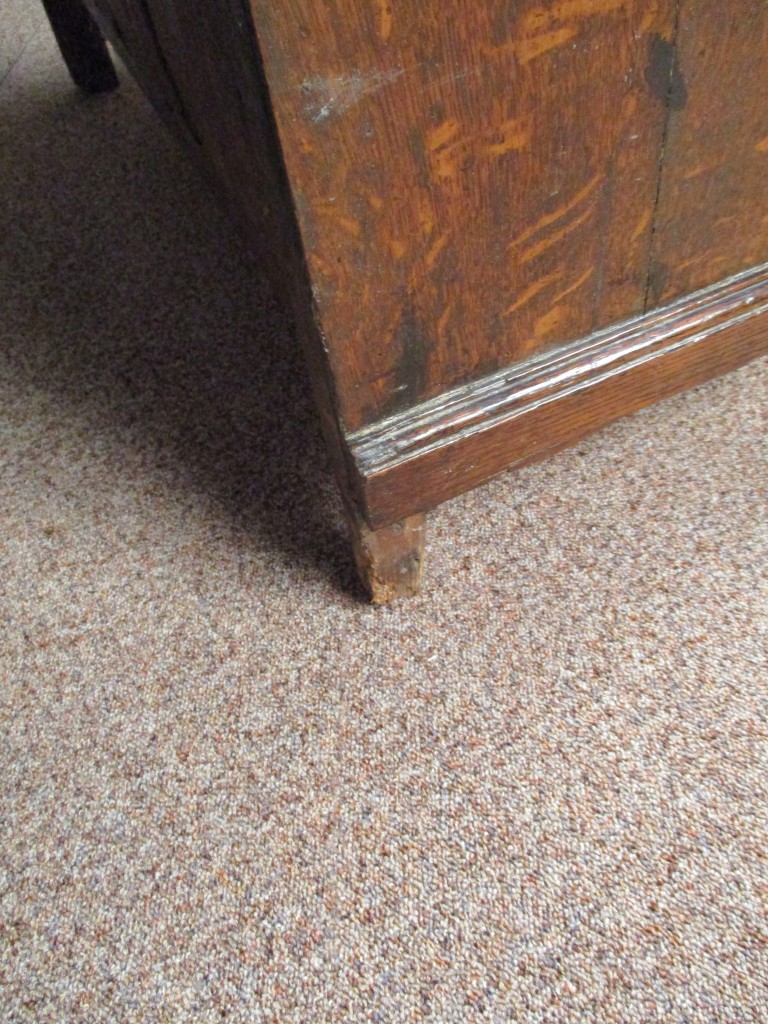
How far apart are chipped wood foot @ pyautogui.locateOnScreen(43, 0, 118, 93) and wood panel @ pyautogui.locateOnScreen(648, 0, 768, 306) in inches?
49.1

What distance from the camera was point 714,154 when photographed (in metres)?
0.63

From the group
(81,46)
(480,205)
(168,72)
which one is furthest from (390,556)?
(81,46)

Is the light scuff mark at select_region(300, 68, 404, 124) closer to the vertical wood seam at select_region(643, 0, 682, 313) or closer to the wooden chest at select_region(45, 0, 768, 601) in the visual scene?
the wooden chest at select_region(45, 0, 768, 601)

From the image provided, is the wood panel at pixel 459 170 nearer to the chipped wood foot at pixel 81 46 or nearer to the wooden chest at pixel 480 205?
the wooden chest at pixel 480 205

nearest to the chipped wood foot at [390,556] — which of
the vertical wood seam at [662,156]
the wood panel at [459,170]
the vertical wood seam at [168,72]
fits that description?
the wood panel at [459,170]

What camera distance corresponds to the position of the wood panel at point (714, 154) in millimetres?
555

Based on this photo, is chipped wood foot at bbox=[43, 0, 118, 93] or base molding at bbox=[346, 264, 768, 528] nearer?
base molding at bbox=[346, 264, 768, 528]

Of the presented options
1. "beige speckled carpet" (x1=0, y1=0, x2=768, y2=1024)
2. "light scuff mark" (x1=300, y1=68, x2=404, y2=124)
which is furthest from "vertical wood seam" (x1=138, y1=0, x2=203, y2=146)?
"light scuff mark" (x1=300, y1=68, x2=404, y2=124)

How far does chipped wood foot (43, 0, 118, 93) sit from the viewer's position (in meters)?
1.51

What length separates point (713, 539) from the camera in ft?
2.69

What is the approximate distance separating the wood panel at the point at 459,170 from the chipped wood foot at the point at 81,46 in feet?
4.03

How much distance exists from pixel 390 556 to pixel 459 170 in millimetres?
347

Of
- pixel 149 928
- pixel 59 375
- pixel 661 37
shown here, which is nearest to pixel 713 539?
pixel 661 37

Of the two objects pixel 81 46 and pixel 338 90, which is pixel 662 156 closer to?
pixel 338 90
